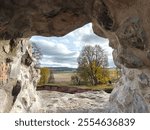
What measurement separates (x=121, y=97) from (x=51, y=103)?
11.5 ft

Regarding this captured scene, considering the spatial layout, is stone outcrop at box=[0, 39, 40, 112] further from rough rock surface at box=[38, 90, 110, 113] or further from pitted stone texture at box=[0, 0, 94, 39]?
rough rock surface at box=[38, 90, 110, 113]

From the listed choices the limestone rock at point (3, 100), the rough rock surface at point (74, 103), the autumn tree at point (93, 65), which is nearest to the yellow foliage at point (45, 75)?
the autumn tree at point (93, 65)

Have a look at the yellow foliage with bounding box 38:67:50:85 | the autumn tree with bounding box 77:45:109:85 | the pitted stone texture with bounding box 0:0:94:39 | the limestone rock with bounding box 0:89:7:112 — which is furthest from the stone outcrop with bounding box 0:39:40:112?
the yellow foliage with bounding box 38:67:50:85

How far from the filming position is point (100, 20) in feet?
15.7

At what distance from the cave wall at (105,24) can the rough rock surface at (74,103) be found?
2591 millimetres

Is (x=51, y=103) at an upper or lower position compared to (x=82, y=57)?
upper

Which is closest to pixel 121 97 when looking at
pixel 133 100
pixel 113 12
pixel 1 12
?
pixel 133 100

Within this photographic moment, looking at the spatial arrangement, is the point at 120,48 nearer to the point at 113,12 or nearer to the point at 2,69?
the point at 113,12

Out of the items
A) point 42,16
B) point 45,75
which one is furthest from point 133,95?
point 45,75

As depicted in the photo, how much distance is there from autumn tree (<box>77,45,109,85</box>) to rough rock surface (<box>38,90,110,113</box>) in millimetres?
11961

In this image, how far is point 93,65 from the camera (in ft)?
79.6

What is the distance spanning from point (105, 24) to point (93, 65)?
771 inches

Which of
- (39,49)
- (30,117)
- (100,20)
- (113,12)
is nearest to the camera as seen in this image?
(30,117)

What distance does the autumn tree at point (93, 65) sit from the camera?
23734 millimetres
